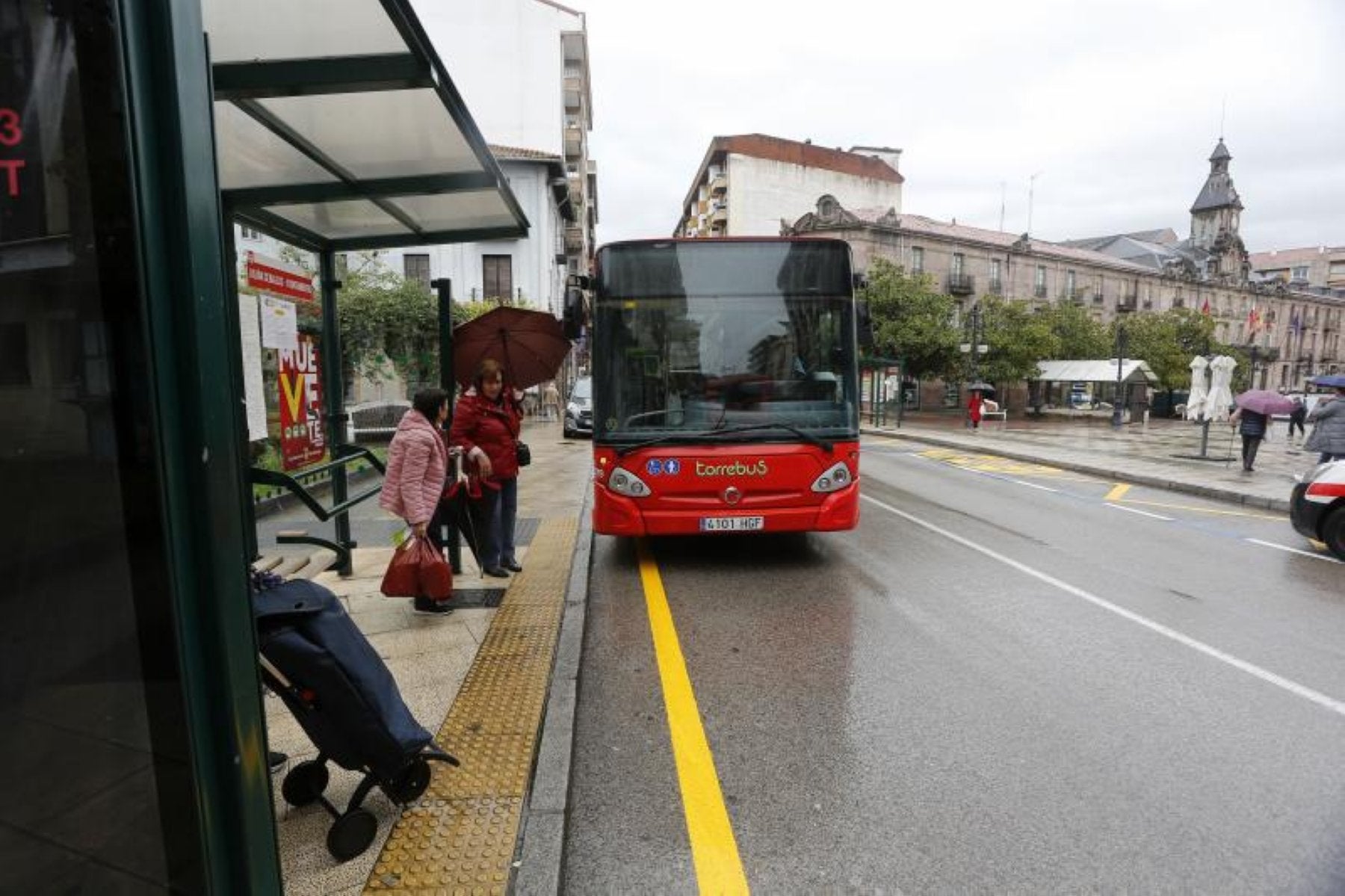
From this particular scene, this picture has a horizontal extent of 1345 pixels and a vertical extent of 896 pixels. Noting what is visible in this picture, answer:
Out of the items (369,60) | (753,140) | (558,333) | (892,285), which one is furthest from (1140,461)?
(753,140)

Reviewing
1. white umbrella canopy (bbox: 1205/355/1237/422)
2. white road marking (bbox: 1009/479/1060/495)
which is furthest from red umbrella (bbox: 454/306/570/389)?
white umbrella canopy (bbox: 1205/355/1237/422)

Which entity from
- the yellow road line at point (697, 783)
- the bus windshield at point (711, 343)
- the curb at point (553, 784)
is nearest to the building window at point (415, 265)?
the bus windshield at point (711, 343)

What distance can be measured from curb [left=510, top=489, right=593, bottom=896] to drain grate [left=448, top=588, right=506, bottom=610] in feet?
2.21

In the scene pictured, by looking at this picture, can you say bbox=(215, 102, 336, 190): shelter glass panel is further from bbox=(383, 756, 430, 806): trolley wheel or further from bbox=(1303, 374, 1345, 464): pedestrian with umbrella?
bbox=(1303, 374, 1345, 464): pedestrian with umbrella

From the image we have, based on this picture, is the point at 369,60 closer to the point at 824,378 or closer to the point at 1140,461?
the point at 824,378

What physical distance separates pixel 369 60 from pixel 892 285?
35.9m

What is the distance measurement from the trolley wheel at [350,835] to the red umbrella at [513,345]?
4282 millimetres

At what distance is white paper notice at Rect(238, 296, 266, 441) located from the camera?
15.4 feet

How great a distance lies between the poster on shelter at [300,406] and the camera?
17.0 ft

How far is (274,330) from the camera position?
16.7 feet

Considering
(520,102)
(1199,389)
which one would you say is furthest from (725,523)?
(520,102)

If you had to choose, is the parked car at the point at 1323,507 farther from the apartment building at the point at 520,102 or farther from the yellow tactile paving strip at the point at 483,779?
the apartment building at the point at 520,102

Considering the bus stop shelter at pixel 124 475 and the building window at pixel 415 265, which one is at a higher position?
the building window at pixel 415 265

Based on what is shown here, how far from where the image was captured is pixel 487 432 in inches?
231
